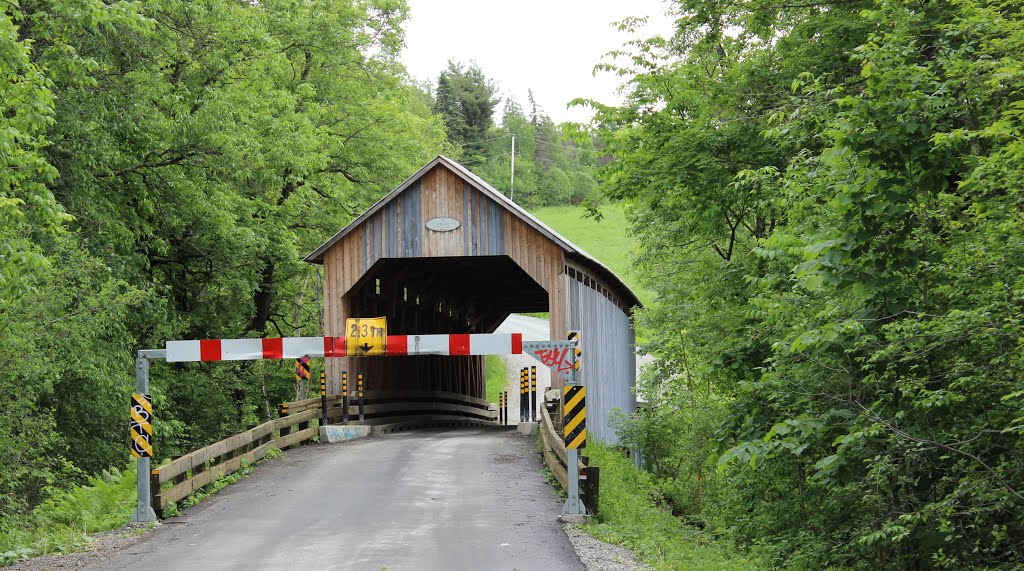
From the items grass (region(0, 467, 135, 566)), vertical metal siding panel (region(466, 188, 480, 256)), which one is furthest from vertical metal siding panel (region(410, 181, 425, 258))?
grass (region(0, 467, 135, 566))

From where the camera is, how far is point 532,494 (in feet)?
33.4

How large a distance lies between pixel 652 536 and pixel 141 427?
15.5ft

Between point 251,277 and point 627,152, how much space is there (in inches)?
417

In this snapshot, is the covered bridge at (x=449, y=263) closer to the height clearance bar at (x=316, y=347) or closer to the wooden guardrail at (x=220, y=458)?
the wooden guardrail at (x=220, y=458)

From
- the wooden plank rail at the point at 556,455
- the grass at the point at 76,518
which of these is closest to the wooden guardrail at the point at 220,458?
the grass at the point at 76,518

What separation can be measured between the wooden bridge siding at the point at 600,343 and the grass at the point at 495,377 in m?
18.3

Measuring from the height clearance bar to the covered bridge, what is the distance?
715 centimetres

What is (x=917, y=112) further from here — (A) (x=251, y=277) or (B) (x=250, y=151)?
(A) (x=251, y=277)

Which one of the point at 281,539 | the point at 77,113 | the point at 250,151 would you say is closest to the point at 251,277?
the point at 250,151

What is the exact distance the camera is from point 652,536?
827 centimetres

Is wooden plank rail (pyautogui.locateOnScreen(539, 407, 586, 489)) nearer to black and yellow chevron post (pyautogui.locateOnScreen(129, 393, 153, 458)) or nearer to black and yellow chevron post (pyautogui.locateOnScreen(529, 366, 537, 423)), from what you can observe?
→ black and yellow chevron post (pyautogui.locateOnScreen(129, 393, 153, 458))

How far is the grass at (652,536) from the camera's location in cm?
741

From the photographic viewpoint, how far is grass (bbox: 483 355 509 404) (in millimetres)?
42562

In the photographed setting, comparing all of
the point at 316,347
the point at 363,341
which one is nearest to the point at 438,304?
the point at 363,341
